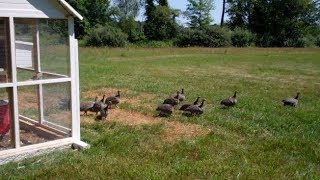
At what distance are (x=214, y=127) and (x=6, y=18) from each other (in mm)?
5692

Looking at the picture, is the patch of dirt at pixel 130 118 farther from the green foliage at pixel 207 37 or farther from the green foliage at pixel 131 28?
the green foliage at pixel 131 28

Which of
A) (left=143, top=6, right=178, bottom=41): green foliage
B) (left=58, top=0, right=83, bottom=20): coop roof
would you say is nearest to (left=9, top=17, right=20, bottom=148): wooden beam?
(left=58, top=0, right=83, bottom=20): coop roof

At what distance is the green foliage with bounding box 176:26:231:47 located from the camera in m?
55.7

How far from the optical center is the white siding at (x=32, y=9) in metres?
7.27

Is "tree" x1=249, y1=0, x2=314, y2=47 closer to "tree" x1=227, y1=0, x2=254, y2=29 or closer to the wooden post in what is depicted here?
"tree" x1=227, y1=0, x2=254, y2=29

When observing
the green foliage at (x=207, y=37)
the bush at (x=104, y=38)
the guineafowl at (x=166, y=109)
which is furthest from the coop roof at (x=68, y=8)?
the green foliage at (x=207, y=37)

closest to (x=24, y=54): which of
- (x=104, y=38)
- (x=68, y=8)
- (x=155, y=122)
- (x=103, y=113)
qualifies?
(x=68, y=8)

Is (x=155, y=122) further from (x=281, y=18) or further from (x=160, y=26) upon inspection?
(x=281, y=18)

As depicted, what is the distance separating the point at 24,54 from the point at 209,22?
2772 inches

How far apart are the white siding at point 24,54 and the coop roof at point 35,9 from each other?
2.14 ft

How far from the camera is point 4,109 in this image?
25.2ft

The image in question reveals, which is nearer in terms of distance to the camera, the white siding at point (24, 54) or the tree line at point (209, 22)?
the white siding at point (24, 54)

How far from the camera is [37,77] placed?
27.2 feet

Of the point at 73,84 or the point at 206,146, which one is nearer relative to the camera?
the point at 73,84
